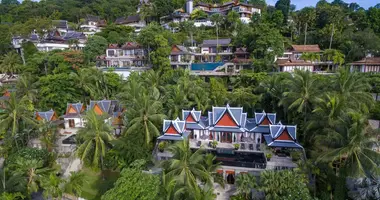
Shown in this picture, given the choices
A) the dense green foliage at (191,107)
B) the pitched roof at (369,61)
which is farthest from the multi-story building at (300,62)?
the pitched roof at (369,61)

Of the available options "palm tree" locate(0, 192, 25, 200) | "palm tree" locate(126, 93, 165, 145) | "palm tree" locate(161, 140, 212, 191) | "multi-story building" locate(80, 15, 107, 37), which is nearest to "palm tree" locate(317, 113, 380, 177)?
"palm tree" locate(161, 140, 212, 191)

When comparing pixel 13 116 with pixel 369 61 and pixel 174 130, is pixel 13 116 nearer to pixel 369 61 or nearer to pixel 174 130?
pixel 174 130

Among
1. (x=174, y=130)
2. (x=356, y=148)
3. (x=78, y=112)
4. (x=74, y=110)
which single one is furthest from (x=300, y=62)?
(x=74, y=110)

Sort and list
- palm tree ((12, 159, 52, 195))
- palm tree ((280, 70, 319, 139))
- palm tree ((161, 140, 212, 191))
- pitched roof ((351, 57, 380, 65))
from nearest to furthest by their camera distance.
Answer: palm tree ((161, 140, 212, 191)) < palm tree ((12, 159, 52, 195)) < palm tree ((280, 70, 319, 139)) < pitched roof ((351, 57, 380, 65))

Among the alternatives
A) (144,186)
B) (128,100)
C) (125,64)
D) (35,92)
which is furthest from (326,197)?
(125,64)

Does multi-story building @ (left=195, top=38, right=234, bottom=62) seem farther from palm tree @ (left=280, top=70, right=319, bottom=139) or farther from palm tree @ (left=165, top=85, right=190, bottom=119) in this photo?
palm tree @ (left=280, top=70, right=319, bottom=139)

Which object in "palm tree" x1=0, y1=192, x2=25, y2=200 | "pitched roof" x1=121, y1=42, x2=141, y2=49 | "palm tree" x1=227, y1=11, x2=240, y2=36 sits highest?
"palm tree" x1=227, y1=11, x2=240, y2=36

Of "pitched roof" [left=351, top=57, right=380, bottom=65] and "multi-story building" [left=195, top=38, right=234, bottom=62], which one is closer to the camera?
"pitched roof" [left=351, top=57, right=380, bottom=65]

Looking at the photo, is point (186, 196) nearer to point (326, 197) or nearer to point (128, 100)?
point (326, 197)
